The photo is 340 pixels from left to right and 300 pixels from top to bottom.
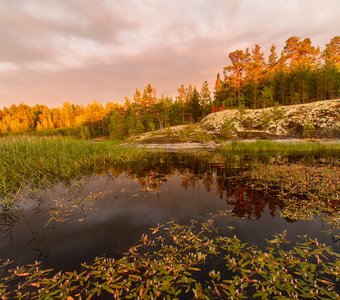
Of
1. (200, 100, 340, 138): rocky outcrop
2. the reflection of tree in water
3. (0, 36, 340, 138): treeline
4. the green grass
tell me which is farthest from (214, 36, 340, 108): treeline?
the reflection of tree in water

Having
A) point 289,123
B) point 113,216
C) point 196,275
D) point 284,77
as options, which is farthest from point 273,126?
point 196,275

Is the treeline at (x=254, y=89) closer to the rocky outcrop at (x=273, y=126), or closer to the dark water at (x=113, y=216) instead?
→ the rocky outcrop at (x=273, y=126)

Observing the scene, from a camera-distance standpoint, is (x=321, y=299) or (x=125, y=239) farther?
(x=125, y=239)

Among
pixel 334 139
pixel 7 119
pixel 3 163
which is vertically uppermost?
pixel 7 119

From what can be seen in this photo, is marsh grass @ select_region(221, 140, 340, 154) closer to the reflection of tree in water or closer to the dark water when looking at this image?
the reflection of tree in water

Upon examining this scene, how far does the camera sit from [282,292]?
3.17 metres

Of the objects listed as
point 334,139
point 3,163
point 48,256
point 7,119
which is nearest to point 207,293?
point 48,256

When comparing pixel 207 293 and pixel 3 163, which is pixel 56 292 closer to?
pixel 207 293

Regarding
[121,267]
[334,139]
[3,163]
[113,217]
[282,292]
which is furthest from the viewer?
Answer: [334,139]

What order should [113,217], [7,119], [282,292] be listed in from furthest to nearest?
[7,119] → [113,217] → [282,292]

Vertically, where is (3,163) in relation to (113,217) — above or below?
above

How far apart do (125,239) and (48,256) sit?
1.73m

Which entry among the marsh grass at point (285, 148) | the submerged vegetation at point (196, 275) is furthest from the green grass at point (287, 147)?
the submerged vegetation at point (196, 275)

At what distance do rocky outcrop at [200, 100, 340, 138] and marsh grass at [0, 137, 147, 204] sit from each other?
94.0ft
